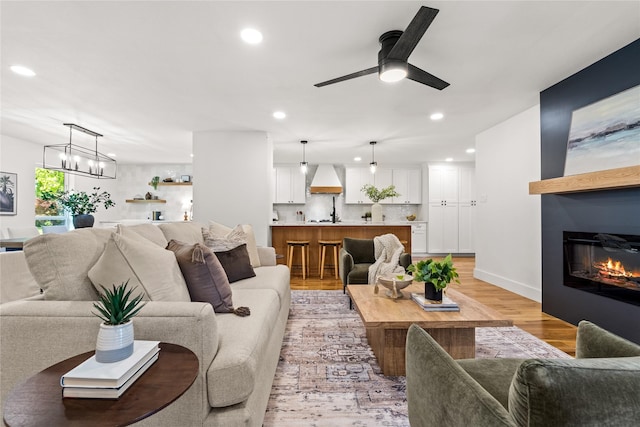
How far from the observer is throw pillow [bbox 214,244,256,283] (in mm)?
2598

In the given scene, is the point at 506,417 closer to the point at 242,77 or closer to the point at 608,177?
the point at 608,177

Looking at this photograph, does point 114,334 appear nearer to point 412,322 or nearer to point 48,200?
point 412,322

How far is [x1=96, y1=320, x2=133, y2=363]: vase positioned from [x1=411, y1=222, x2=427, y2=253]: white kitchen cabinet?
24.5 feet

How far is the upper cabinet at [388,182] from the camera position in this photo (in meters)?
8.07

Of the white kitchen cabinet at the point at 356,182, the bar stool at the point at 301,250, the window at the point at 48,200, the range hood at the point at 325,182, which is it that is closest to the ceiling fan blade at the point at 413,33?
the bar stool at the point at 301,250

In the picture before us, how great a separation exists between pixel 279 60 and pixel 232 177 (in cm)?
278

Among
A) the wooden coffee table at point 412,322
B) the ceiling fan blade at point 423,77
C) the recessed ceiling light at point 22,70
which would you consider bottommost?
the wooden coffee table at point 412,322

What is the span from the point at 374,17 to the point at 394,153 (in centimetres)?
488

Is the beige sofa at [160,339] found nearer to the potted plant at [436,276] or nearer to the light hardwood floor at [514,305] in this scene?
the potted plant at [436,276]

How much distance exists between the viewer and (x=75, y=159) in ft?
15.7

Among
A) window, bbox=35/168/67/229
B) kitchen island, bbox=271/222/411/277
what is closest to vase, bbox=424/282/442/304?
kitchen island, bbox=271/222/411/277

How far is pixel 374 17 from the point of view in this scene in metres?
2.12

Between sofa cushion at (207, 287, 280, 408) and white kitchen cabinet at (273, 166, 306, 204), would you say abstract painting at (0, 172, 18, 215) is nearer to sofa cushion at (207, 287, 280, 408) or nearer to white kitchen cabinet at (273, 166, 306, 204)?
white kitchen cabinet at (273, 166, 306, 204)

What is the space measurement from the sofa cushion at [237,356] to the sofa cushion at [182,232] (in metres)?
0.96
